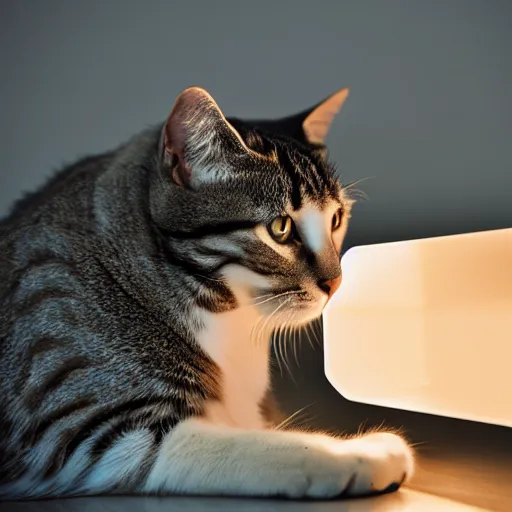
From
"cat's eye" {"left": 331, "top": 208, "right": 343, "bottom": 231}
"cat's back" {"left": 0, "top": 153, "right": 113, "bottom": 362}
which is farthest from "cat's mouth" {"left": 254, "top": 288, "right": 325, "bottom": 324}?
"cat's back" {"left": 0, "top": 153, "right": 113, "bottom": 362}

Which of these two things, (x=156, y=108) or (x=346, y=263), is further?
(x=156, y=108)

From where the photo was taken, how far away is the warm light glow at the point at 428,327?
3.46ft

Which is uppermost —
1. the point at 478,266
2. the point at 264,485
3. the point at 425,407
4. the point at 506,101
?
the point at 506,101

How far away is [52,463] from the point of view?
3.09ft

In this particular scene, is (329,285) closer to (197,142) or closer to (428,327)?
(428,327)

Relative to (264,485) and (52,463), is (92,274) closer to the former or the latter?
(52,463)

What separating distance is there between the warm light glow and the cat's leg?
22 cm

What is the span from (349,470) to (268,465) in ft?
0.34

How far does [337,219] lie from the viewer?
3.83ft

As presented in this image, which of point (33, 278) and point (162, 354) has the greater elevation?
point (33, 278)

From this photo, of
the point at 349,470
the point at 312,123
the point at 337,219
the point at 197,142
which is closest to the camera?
the point at 349,470

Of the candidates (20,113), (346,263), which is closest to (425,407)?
(346,263)

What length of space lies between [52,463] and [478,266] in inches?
28.3

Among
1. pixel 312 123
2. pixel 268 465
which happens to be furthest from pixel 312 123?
pixel 268 465
